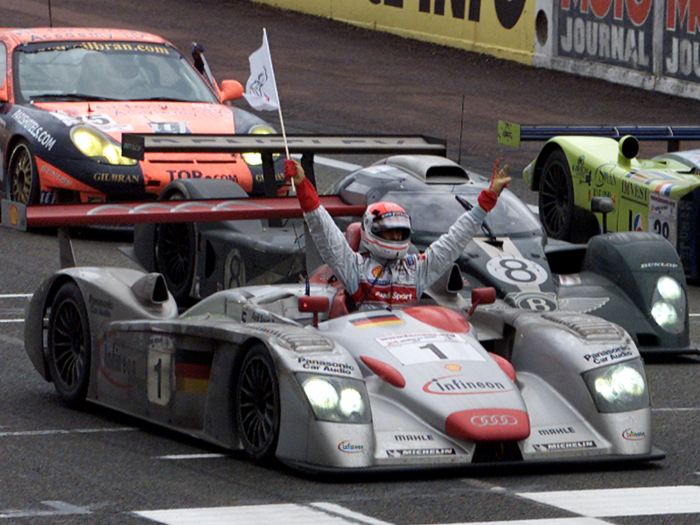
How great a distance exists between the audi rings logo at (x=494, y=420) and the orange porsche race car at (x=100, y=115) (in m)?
6.99

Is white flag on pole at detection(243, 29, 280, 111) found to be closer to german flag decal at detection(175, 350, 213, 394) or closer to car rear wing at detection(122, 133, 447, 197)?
car rear wing at detection(122, 133, 447, 197)

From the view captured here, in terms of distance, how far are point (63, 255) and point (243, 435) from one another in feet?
7.96

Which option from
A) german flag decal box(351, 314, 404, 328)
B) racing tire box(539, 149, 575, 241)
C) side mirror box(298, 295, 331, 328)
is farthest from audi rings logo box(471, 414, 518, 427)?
racing tire box(539, 149, 575, 241)

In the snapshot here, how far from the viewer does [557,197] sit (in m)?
15.8

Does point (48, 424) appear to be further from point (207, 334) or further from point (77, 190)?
point (77, 190)

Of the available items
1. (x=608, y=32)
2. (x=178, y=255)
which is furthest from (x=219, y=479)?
(x=608, y=32)

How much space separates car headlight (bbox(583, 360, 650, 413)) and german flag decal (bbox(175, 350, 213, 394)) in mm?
1835

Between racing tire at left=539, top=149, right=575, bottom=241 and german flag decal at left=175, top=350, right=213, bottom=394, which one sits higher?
racing tire at left=539, top=149, right=575, bottom=241

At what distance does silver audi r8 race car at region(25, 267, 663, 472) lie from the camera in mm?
7402

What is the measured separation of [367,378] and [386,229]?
0.98 metres

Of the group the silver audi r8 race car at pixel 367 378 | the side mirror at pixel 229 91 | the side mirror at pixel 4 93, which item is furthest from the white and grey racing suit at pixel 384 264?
the side mirror at pixel 4 93

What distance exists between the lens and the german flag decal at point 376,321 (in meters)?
8.09

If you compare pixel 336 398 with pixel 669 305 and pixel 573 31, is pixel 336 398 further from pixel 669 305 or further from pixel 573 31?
pixel 573 31

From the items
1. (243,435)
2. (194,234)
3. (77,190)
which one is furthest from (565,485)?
(77,190)
